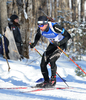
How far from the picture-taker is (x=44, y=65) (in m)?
4.02

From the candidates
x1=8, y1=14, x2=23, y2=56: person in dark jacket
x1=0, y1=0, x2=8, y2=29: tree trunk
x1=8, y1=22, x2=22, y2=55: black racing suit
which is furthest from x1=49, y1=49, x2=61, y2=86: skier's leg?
x1=0, y1=0, x2=8, y2=29: tree trunk

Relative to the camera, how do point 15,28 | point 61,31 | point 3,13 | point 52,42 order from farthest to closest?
1. point 3,13
2. point 15,28
3. point 52,42
4. point 61,31

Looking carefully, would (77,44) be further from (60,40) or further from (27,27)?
(60,40)

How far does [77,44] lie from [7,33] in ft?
16.4

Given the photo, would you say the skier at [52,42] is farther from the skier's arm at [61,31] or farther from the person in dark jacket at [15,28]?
the person in dark jacket at [15,28]

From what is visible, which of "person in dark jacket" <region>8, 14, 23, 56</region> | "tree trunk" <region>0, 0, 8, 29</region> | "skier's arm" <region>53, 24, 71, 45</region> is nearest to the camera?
"skier's arm" <region>53, 24, 71, 45</region>

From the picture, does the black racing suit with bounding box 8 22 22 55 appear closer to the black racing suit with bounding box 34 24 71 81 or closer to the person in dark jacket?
the person in dark jacket

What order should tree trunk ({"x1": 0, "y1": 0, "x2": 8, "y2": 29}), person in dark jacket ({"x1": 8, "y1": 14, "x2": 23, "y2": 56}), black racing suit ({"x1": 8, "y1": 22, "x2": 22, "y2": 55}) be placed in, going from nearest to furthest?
person in dark jacket ({"x1": 8, "y1": 14, "x2": 23, "y2": 56}) < black racing suit ({"x1": 8, "y1": 22, "x2": 22, "y2": 55}) < tree trunk ({"x1": 0, "y1": 0, "x2": 8, "y2": 29})

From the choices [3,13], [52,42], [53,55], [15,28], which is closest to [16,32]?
[15,28]

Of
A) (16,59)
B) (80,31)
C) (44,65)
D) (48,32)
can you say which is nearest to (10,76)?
(44,65)

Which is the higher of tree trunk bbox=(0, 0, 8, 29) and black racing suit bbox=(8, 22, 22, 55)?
tree trunk bbox=(0, 0, 8, 29)

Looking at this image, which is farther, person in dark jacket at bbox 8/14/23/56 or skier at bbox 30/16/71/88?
Answer: person in dark jacket at bbox 8/14/23/56

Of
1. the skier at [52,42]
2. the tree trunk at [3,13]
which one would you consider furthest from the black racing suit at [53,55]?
the tree trunk at [3,13]

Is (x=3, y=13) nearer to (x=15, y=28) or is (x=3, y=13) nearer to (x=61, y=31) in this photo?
(x=15, y=28)
